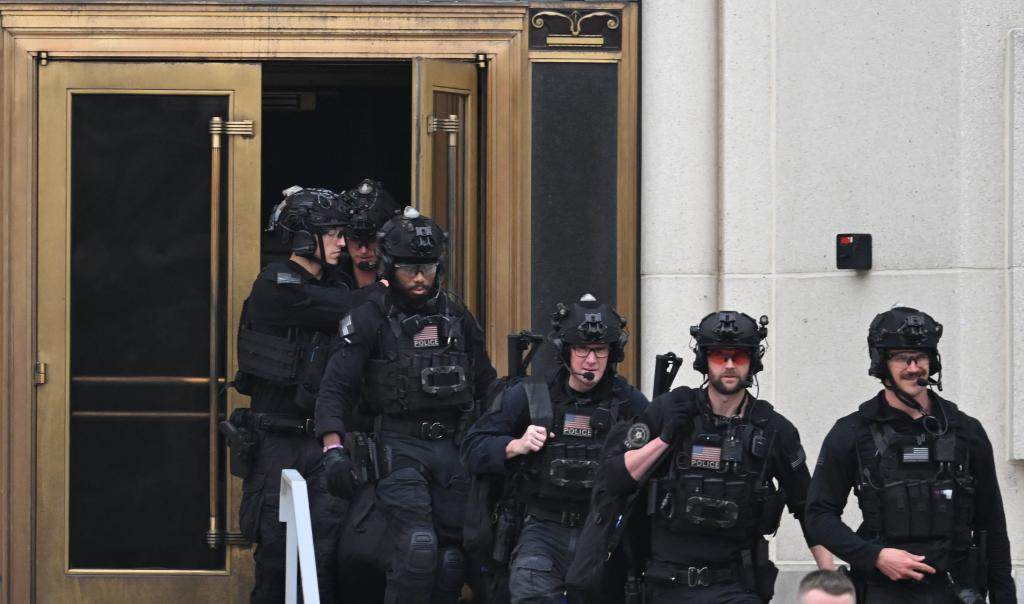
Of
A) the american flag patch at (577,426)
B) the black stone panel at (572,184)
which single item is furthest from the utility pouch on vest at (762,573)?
the black stone panel at (572,184)

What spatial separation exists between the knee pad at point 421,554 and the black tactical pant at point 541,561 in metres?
0.51

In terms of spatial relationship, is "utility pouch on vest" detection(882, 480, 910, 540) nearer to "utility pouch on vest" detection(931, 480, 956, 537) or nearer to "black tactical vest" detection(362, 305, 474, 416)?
"utility pouch on vest" detection(931, 480, 956, 537)

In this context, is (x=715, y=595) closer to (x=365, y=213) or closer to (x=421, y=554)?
(x=421, y=554)

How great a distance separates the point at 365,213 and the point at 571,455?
2100 millimetres

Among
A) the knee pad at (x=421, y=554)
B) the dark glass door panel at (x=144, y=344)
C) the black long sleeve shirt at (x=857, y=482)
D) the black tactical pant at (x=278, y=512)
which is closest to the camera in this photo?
the black long sleeve shirt at (x=857, y=482)

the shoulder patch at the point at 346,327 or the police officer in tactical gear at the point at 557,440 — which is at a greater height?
the shoulder patch at the point at 346,327

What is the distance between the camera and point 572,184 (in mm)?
10867

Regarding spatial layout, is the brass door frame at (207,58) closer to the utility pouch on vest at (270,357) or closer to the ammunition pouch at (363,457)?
the utility pouch on vest at (270,357)

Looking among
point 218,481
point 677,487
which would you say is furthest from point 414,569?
point 218,481

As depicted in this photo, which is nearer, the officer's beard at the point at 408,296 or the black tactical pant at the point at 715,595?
the black tactical pant at the point at 715,595

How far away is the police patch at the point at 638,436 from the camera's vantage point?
7953 mm

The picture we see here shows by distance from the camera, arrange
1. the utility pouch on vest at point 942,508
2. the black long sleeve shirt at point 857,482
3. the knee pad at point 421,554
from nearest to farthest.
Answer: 1. the utility pouch on vest at point 942,508
2. the black long sleeve shirt at point 857,482
3. the knee pad at point 421,554

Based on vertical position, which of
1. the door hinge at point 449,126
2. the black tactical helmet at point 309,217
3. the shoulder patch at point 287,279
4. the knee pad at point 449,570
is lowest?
the knee pad at point 449,570

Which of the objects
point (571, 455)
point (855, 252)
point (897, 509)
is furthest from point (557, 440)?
point (855, 252)
